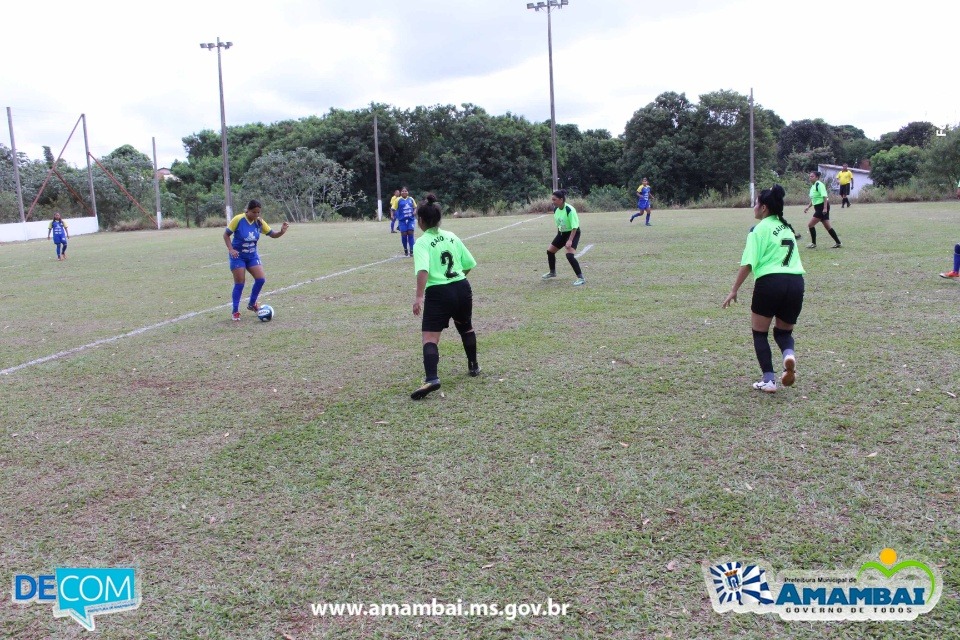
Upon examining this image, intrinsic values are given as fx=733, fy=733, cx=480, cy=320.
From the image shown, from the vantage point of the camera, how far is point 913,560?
3.36 meters

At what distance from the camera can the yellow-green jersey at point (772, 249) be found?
565 cm

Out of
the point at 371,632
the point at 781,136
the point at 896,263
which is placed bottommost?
the point at 371,632

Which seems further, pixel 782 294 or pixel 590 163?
pixel 590 163

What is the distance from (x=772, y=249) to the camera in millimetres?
5672

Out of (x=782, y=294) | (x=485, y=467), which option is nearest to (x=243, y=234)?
(x=485, y=467)

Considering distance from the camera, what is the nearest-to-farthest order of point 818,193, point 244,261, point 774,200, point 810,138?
point 774,200 < point 244,261 < point 818,193 < point 810,138

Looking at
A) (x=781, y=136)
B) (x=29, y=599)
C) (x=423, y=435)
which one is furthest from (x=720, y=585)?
(x=781, y=136)

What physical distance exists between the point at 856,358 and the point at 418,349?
4.32 metres

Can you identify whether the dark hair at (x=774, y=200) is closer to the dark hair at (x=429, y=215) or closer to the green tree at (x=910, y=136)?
the dark hair at (x=429, y=215)

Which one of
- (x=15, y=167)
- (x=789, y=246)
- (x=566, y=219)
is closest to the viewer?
(x=789, y=246)

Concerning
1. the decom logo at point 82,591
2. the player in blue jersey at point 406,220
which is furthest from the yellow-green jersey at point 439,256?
the player in blue jersey at point 406,220

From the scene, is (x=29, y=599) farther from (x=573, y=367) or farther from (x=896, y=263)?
(x=896, y=263)

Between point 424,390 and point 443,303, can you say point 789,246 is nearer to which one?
point 443,303

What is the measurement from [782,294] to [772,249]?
356mm
